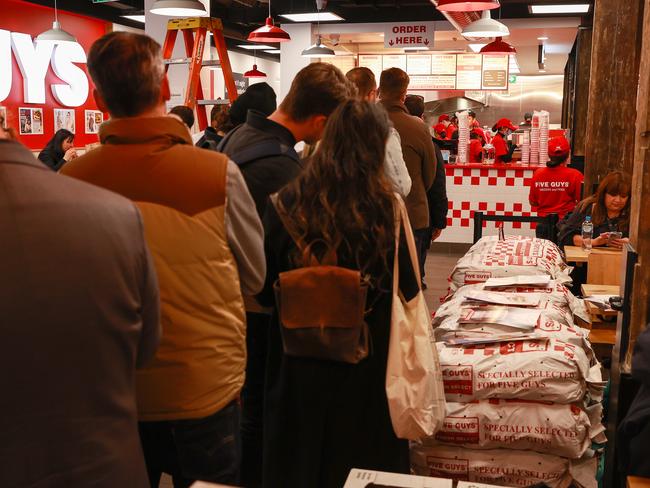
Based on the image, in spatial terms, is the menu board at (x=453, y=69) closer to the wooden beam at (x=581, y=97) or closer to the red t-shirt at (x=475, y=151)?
the wooden beam at (x=581, y=97)

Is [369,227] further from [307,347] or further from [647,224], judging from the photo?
[647,224]

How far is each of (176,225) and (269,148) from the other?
3.00ft

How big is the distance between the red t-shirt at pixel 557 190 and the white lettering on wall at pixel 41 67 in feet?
24.0

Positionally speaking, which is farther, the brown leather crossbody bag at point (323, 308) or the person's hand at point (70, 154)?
the person's hand at point (70, 154)

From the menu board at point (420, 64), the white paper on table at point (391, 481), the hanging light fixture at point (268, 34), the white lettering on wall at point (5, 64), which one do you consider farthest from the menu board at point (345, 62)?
the white paper on table at point (391, 481)

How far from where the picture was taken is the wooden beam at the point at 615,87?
6.52 m

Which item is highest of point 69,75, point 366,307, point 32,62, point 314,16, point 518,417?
point 314,16

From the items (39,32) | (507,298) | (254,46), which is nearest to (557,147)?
(507,298)

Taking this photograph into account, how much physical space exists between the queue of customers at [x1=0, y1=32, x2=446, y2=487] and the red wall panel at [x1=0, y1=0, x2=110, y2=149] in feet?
30.9

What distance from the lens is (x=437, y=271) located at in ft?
28.9

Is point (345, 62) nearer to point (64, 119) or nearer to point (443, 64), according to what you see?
point (443, 64)

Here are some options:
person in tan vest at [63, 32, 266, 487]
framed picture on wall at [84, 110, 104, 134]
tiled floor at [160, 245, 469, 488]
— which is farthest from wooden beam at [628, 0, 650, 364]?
framed picture on wall at [84, 110, 104, 134]

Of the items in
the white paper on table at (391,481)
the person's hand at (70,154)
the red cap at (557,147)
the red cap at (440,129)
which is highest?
the red cap at (440,129)

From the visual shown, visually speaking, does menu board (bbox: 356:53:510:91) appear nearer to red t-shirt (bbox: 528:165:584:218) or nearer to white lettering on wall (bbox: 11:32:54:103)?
white lettering on wall (bbox: 11:32:54:103)
